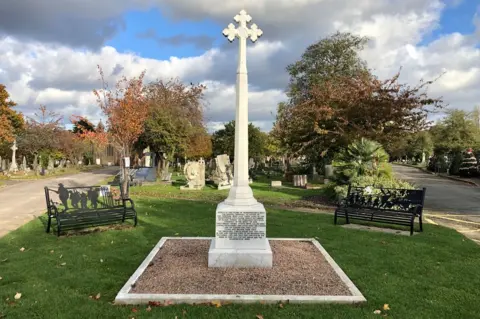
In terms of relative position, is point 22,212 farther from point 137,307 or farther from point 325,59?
point 325,59

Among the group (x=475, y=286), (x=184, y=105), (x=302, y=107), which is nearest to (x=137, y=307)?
(x=475, y=286)

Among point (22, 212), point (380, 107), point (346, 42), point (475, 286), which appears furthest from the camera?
point (346, 42)

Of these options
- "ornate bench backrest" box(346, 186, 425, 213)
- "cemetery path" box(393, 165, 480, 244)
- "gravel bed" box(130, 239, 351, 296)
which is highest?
"ornate bench backrest" box(346, 186, 425, 213)

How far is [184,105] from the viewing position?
112 feet

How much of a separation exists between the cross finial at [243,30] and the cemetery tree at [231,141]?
33.9 m

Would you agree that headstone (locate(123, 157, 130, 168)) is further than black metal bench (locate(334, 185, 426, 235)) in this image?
Yes

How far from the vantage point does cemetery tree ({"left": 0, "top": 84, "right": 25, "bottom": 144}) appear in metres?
24.4

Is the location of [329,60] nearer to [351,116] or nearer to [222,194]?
[351,116]

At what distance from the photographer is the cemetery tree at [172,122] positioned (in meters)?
27.5

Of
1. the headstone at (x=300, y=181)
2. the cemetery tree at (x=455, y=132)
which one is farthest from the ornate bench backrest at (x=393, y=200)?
the cemetery tree at (x=455, y=132)

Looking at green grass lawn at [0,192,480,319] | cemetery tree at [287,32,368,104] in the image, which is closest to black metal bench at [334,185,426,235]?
green grass lawn at [0,192,480,319]

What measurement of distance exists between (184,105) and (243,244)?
29.6 meters

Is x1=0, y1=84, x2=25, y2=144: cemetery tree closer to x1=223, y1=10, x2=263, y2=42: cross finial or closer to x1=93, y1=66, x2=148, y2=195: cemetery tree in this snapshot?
x1=93, y1=66, x2=148, y2=195: cemetery tree

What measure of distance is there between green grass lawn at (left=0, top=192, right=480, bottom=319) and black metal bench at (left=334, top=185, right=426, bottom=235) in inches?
24.5
